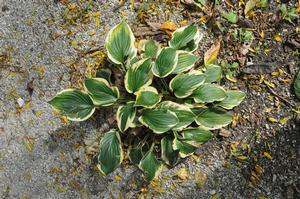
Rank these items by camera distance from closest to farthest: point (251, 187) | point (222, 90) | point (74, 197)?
1. point (222, 90)
2. point (251, 187)
3. point (74, 197)

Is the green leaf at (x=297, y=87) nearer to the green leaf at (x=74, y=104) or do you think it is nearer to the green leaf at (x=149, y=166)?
the green leaf at (x=149, y=166)

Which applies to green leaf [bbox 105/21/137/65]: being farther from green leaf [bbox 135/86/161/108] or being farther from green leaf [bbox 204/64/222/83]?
green leaf [bbox 204/64/222/83]

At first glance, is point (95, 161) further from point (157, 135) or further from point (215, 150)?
point (215, 150)

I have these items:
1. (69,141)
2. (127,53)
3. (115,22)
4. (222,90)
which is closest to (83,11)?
(115,22)

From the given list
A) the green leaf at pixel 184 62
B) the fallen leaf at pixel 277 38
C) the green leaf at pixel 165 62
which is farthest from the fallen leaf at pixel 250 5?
the green leaf at pixel 165 62

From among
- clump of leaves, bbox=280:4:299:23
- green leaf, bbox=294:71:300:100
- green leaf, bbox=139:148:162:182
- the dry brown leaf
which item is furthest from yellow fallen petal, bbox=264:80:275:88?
green leaf, bbox=139:148:162:182

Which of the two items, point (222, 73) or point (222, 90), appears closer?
point (222, 90)
